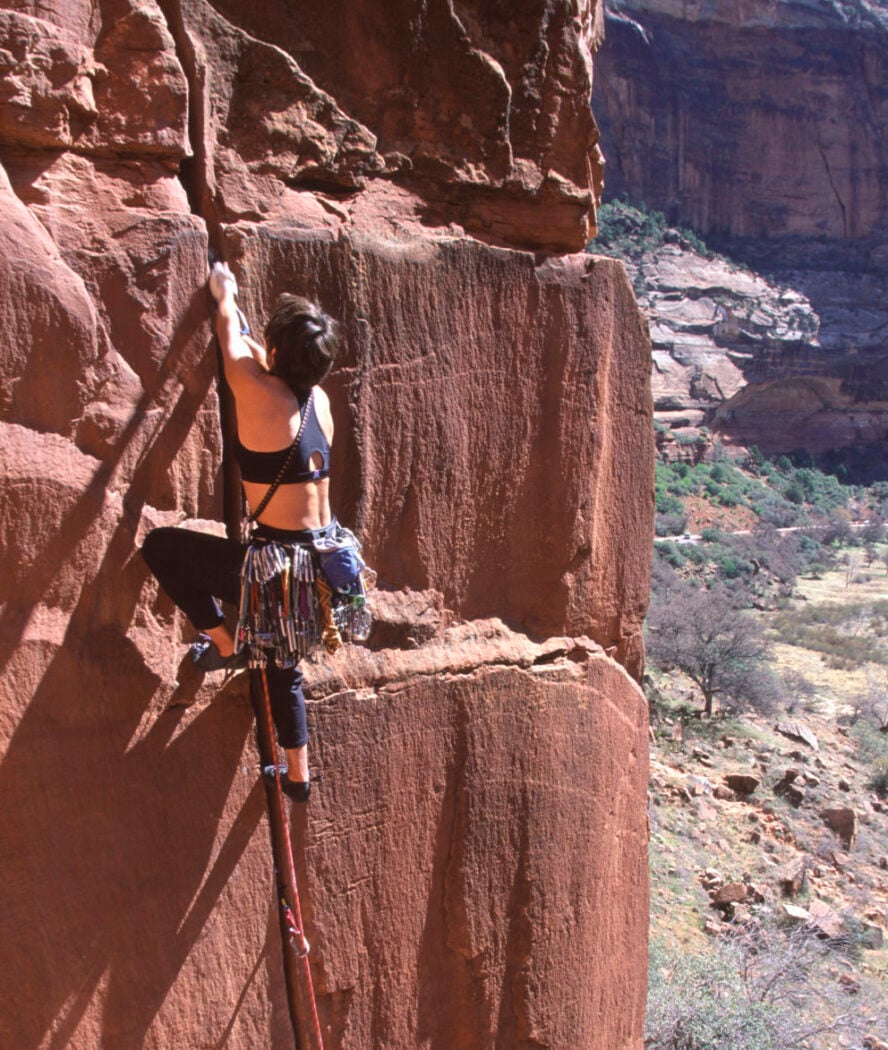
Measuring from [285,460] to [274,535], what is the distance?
21 cm

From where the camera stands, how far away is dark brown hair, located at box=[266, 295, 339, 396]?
2.76 metres

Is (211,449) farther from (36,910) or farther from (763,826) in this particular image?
→ (763,826)

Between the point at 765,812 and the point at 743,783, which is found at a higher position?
the point at 743,783

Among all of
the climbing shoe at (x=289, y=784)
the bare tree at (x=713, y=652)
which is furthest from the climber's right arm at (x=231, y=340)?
the bare tree at (x=713, y=652)

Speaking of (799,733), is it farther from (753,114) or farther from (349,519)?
(753,114)

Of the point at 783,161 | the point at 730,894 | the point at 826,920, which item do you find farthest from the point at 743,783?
the point at 783,161

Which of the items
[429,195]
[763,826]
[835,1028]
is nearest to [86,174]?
[429,195]

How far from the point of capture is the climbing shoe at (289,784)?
308cm

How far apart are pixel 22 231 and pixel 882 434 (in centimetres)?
4744

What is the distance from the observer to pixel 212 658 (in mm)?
2979

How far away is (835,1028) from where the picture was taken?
773 centimetres

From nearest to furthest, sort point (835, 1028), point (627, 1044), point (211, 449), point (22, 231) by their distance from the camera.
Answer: point (22, 231)
point (211, 449)
point (627, 1044)
point (835, 1028)

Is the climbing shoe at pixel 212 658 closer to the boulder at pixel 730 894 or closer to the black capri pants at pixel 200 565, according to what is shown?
the black capri pants at pixel 200 565

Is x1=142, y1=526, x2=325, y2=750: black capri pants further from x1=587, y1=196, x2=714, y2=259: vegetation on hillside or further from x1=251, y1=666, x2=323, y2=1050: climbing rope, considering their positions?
x1=587, y1=196, x2=714, y2=259: vegetation on hillside
